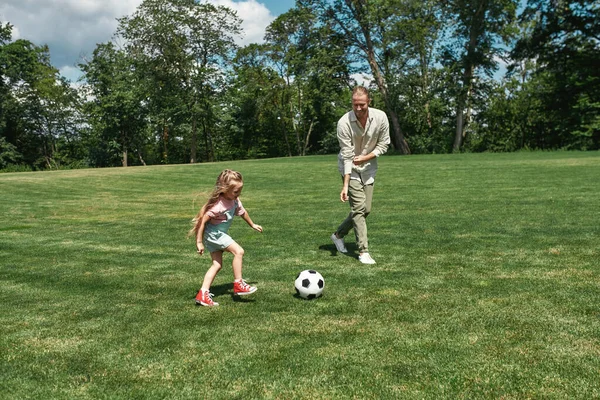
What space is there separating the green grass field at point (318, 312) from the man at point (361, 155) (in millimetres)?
620

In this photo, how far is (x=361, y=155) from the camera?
730cm

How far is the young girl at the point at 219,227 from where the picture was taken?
5473 millimetres

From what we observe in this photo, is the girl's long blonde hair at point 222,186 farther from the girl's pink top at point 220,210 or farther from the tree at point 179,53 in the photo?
the tree at point 179,53

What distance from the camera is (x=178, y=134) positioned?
56188 mm

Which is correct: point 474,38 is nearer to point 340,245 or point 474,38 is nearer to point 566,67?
point 566,67

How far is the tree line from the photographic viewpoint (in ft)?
129

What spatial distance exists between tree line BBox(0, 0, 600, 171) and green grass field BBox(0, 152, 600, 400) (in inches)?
1219

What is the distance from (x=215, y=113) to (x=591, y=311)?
50306 millimetres

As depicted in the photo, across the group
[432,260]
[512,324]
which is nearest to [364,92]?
[432,260]

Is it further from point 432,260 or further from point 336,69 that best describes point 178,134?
point 432,260

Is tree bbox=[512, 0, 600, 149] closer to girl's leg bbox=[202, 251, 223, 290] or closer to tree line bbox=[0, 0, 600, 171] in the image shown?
tree line bbox=[0, 0, 600, 171]

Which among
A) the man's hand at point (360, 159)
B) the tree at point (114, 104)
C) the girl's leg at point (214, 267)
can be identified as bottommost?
the girl's leg at point (214, 267)

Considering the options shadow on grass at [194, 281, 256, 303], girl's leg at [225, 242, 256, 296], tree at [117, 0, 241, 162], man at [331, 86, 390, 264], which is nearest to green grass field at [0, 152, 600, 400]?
shadow on grass at [194, 281, 256, 303]

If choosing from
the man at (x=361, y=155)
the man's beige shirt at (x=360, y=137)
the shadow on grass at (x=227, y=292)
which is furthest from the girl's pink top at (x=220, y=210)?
the man's beige shirt at (x=360, y=137)
